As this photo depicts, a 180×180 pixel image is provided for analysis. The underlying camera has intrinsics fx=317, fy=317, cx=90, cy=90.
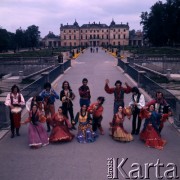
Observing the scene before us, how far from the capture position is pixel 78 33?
5935 inches

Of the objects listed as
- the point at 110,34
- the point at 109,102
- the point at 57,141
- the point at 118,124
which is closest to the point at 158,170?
the point at 118,124

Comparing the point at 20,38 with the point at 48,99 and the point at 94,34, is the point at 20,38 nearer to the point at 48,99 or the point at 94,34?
the point at 94,34

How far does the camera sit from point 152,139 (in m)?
8.09

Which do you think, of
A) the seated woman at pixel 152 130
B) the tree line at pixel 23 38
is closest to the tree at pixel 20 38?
the tree line at pixel 23 38

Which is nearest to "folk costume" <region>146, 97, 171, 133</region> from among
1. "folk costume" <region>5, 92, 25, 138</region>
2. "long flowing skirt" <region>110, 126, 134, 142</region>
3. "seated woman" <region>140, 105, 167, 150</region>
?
"seated woman" <region>140, 105, 167, 150</region>

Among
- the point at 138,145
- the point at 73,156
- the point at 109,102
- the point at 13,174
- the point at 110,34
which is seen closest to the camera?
the point at 13,174

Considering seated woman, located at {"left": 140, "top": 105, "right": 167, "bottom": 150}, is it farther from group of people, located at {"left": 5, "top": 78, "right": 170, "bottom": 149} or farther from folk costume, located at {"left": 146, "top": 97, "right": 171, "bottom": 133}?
folk costume, located at {"left": 146, "top": 97, "right": 171, "bottom": 133}

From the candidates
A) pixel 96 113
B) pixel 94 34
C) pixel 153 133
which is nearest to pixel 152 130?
pixel 153 133

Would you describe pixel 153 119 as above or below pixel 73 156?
above

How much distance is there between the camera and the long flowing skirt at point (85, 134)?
8.42 meters

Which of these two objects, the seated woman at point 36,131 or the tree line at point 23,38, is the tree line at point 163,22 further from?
the seated woman at point 36,131

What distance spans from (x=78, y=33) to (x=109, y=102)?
139711 millimetres

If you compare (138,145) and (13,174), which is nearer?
(13,174)

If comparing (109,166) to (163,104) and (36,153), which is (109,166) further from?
(163,104)
